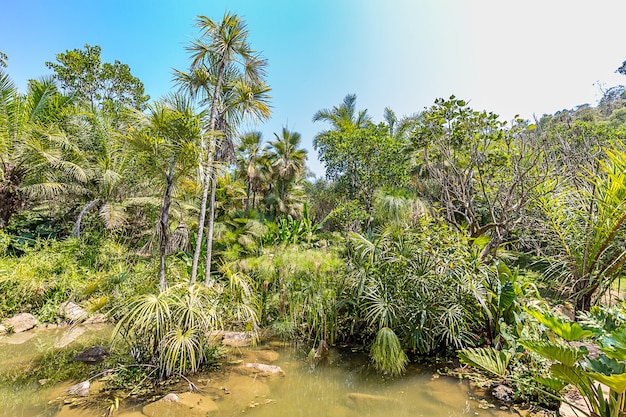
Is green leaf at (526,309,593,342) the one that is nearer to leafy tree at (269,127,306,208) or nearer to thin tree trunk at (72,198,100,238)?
thin tree trunk at (72,198,100,238)

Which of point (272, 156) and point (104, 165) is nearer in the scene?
point (104, 165)

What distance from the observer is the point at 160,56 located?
8336mm

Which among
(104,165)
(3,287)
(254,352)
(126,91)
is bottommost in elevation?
(254,352)

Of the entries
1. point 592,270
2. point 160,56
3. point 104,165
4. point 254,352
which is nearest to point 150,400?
point 254,352

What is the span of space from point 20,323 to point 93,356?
11.7 feet

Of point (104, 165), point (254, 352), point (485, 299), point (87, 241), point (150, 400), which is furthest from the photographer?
point (104, 165)

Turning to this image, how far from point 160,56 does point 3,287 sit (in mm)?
7026

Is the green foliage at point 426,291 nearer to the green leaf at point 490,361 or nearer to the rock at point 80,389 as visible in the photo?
the green leaf at point 490,361

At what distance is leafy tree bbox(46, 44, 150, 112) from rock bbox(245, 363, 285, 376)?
1456cm

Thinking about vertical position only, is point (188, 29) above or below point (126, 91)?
below

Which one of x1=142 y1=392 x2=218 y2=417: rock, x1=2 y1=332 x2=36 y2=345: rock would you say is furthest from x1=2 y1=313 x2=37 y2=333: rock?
x1=142 y1=392 x2=218 y2=417: rock

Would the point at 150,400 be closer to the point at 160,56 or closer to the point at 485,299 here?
the point at 485,299

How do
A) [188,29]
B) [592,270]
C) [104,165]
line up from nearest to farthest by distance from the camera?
[592,270] < [188,29] < [104,165]

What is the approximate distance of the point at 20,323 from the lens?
7.28m
